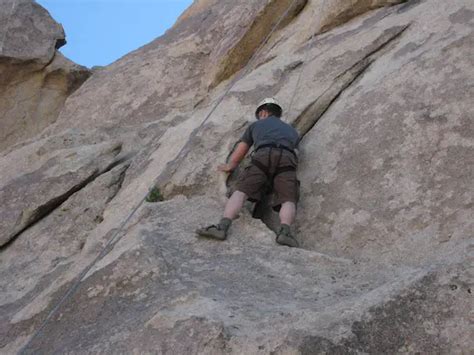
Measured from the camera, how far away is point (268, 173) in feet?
22.3

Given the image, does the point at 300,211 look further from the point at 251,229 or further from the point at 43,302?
the point at 43,302

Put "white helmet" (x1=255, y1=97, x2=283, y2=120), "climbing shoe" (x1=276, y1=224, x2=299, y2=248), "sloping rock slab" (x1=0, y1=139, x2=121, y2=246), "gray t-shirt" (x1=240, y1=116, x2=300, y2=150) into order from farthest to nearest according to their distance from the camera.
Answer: "sloping rock slab" (x1=0, y1=139, x2=121, y2=246) → "white helmet" (x1=255, y1=97, x2=283, y2=120) → "gray t-shirt" (x1=240, y1=116, x2=300, y2=150) → "climbing shoe" (x1=276, y1=224, x2=299, y2=248)

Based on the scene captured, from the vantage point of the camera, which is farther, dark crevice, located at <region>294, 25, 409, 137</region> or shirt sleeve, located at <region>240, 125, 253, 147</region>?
dark crevice, located at <region>294, 25, 409, 137</region>

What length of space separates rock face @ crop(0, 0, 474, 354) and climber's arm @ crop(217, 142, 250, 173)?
164mm

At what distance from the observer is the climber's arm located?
23.8 ft

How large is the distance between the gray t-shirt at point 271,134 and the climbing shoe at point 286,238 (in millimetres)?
1237

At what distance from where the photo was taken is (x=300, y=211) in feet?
21.6

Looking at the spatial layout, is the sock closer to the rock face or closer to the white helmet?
the rock face

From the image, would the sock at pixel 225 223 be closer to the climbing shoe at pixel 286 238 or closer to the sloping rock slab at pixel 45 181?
the climbing shoe at pixel 286 238

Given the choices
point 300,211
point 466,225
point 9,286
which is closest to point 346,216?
point 300,211

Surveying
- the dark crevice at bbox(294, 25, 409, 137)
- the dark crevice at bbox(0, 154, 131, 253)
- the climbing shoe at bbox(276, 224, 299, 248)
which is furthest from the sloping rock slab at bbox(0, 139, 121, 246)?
the climbing shoe at bbox(276, 224, 299, 248)

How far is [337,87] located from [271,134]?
1.42m

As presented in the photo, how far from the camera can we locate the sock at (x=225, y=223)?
6.00m

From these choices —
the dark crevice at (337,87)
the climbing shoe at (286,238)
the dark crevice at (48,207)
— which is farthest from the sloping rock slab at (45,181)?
the climbing shoe at (286,238)
